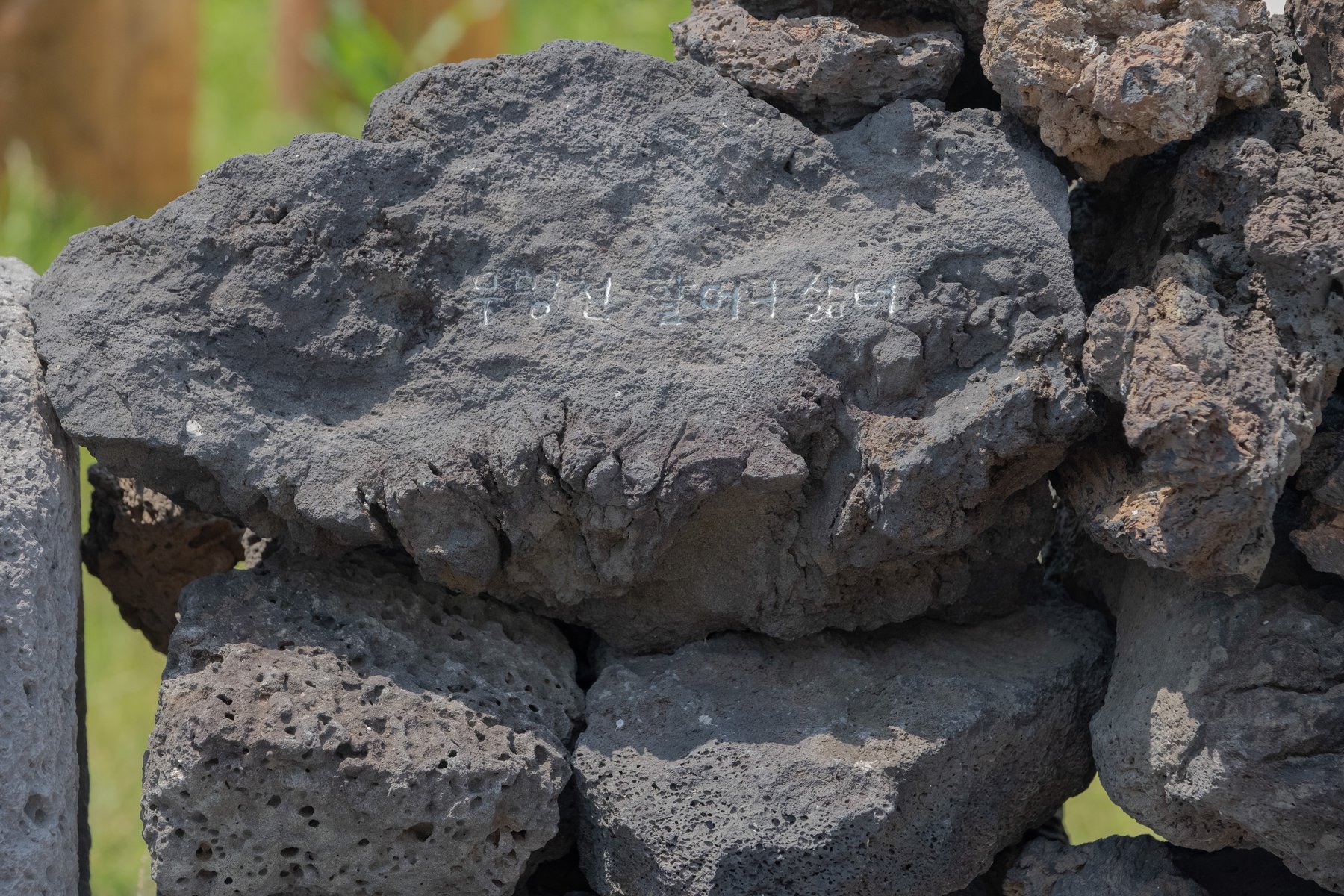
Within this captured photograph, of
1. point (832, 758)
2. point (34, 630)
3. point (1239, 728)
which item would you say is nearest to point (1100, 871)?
point (1239, 728)

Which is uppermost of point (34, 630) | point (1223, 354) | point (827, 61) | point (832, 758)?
point (827, 61)

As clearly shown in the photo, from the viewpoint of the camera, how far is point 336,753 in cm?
199

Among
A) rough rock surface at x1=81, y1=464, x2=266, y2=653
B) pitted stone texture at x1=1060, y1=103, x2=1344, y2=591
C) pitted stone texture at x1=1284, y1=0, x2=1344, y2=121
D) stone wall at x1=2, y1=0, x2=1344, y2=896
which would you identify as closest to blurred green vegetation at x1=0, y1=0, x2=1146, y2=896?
rough rock surface at x1=81, y1=464, x2=266, y2=653

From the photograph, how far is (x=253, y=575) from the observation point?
225cm

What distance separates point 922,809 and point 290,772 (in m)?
0.97

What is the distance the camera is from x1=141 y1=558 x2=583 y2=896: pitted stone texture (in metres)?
1.98

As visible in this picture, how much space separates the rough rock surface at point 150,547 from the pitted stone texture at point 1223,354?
5.25 ft

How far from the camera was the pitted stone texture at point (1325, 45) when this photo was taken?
2090 millimetres

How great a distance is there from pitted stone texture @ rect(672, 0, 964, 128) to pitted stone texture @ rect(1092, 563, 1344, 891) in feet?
3.06

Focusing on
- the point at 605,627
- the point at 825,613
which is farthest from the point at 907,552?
the point at 605,627

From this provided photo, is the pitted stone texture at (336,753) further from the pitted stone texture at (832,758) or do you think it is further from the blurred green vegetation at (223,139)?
the blurred green vegetation at (223,139)

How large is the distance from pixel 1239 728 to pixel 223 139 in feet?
19.9

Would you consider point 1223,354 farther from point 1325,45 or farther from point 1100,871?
point 1100,871

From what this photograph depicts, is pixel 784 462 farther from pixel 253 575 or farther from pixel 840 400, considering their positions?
pixel 253 575
